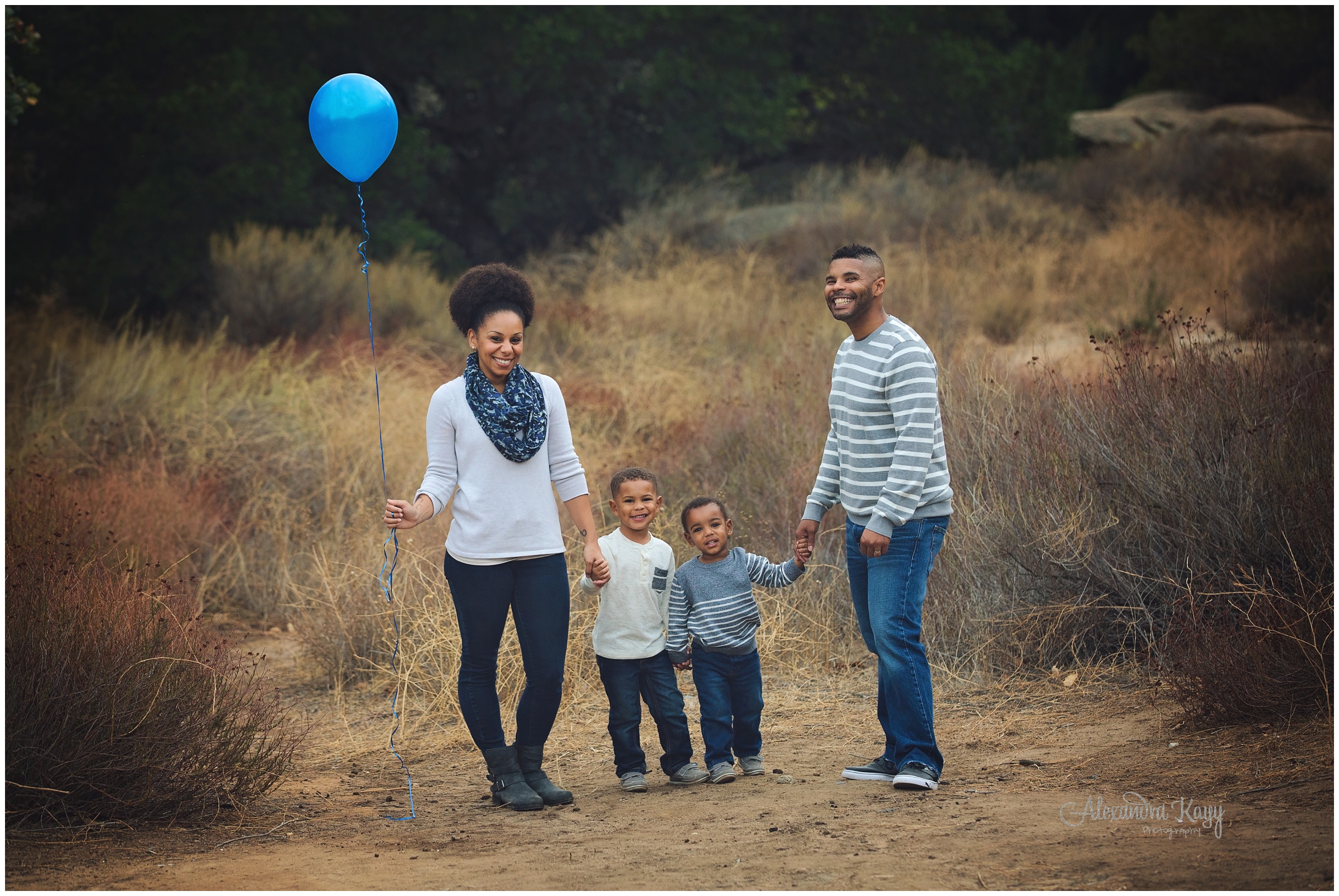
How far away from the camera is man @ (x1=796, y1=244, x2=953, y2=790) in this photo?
3.67 meters

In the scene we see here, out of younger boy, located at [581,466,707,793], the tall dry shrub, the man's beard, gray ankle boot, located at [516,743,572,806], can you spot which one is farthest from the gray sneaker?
the tall dry shrub

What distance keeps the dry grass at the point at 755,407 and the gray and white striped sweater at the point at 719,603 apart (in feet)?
5.75

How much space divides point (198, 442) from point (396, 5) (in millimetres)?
11488

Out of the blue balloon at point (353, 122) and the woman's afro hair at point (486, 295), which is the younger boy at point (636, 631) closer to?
the woman's afro hair at point (486, 295)

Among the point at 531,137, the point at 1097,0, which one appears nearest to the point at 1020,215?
the point at 1097,0

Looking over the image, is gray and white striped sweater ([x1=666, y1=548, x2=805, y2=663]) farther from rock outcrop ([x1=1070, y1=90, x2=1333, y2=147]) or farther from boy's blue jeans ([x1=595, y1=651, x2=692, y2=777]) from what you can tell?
rock outcrop ([x1=1070, y1=90, x2=1333, y2=147])

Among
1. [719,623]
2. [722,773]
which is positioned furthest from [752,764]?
[719,623]

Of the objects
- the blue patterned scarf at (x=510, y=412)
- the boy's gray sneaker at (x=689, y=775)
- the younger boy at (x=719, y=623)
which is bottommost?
the boy's gray sneaker at (x=689, y=775)

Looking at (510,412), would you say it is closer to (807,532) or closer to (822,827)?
(807,532)

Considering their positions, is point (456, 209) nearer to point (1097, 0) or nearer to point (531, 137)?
point (531, 137)

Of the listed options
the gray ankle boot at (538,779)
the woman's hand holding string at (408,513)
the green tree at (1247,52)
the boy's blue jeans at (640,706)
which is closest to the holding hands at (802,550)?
the boy's blue jeans at (640,706)

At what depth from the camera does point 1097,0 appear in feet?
50.9

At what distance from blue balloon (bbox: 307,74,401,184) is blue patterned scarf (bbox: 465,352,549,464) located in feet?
3.63

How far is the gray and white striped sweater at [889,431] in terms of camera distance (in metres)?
3.66
